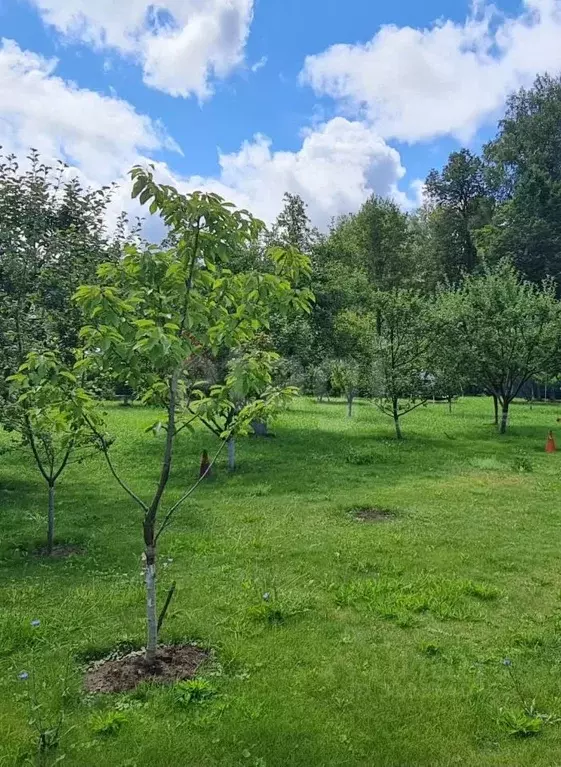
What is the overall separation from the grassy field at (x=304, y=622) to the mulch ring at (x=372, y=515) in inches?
5.8

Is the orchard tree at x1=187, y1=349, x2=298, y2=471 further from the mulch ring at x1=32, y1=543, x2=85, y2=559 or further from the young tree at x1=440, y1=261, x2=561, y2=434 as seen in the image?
the young tree at x1=440, y1=261, x2=561, y2=434

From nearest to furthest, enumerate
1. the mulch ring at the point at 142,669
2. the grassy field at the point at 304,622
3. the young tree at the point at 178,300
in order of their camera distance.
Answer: the grassy field at the point at 304,622 → the young tree at the point at 178,300 → the mulch ring at the point at 142,669

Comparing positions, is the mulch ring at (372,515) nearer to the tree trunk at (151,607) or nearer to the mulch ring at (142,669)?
the mulch ring at (142,669)

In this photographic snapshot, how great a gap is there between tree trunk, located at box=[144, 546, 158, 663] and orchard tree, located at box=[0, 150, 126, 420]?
12.0 ft

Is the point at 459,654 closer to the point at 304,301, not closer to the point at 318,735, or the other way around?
the point at 318,735

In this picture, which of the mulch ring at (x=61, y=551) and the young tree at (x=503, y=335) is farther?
the young tree at (x=503, y=335)

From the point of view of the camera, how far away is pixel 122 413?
71.8 feet

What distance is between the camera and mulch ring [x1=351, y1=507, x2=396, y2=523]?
8.62 metres

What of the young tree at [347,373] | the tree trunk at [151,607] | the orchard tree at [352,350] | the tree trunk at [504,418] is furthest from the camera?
the tree trunk at [504,418]

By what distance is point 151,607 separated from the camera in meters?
4.21

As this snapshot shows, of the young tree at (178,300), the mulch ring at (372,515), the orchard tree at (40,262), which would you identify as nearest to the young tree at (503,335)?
the mulch ring at (372,515)

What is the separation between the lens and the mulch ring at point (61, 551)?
281 inches

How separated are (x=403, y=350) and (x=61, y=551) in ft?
37.4

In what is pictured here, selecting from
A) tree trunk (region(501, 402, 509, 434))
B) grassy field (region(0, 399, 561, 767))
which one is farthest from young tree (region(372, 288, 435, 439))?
grassy field (region(0, 399, 561, 767))
